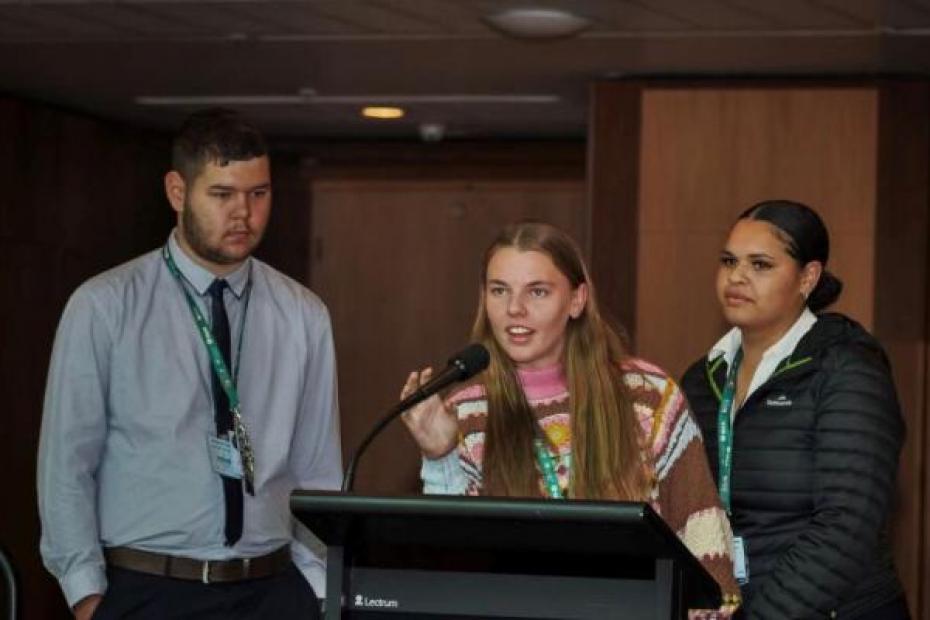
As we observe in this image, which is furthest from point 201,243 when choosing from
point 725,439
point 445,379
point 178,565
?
point 445,379

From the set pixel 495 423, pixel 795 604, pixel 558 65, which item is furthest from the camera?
pixel 558 65

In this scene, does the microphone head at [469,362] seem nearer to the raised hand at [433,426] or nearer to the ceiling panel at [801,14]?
the raised hand at [433,426]

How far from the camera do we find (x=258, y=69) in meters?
7.59

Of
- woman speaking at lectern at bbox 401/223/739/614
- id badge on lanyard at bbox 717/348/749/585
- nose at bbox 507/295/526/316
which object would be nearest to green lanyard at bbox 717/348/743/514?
id badge on lanyard at bbox 717/348/749/585

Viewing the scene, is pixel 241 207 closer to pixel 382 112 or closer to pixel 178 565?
pixel 178 565

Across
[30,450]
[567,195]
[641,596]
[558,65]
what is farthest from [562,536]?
[567,195]

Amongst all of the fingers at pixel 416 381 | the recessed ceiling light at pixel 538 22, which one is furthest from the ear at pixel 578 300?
the recessed ceiling light at pixel 538 22

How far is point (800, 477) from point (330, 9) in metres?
2.98

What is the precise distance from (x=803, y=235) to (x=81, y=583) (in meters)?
1.63

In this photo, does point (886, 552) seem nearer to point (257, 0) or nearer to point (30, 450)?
point (257, 0)

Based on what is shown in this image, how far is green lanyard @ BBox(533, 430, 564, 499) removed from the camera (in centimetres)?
302

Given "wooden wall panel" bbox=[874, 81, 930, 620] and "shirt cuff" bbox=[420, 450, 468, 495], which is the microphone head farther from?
"wooden wall panel" bbox=[874, 81, 930, 620]

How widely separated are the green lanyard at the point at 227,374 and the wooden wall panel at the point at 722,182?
390cm

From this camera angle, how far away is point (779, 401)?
3834 mm
